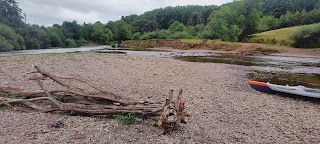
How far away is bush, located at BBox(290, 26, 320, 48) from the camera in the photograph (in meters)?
57.5

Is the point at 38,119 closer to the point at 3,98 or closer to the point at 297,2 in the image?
the point at 3,98

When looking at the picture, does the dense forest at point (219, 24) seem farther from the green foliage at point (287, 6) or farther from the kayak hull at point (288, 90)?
the kayak hull at point (288, 90)

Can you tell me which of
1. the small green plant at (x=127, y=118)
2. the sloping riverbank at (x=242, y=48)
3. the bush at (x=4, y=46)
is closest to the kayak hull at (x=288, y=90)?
the small green plant at (x=127, y=118)

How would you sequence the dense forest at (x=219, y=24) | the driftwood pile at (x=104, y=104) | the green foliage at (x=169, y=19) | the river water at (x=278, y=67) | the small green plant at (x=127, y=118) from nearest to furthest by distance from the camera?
the driftwood pile at (x=104, y=104) → the small green plant at (x=127, y=118) → the river water at (x=278, y=67) → the dense forest at (x=219, y=24) → the green foliage at (x=169, y=19)

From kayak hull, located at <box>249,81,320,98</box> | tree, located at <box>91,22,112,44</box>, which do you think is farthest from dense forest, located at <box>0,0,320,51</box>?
kayak hull, located at <box>249,81,320,98</box>

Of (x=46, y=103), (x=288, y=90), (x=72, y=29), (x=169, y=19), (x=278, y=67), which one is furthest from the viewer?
(x=169, y=19)

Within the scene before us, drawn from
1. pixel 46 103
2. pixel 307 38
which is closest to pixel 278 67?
pixel 46 103

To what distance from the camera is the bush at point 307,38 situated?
57500mm

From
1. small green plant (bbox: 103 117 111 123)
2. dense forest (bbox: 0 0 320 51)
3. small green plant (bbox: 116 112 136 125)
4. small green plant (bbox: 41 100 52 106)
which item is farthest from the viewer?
dense forest (bbox: 0 0 320 51)

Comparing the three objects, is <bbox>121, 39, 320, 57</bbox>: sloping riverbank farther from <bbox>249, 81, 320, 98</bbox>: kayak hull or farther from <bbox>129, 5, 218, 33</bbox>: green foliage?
<bbox>129, 5, 218, 33</bbox>: green foliage

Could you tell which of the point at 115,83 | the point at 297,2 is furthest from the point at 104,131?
the point at 297,2

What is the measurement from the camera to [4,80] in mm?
16391

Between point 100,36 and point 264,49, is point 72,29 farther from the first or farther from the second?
point 264,49

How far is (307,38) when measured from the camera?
192 ft
